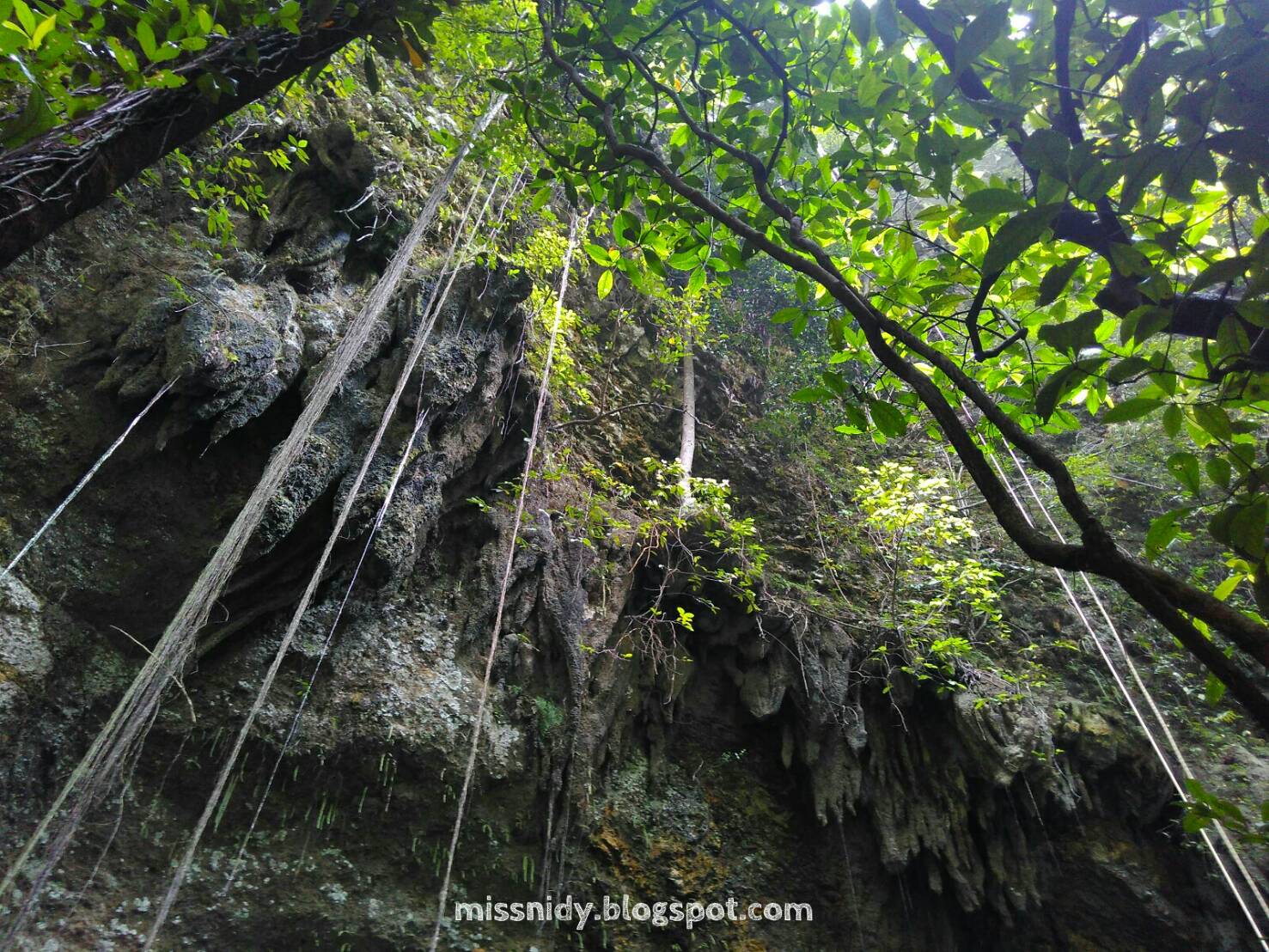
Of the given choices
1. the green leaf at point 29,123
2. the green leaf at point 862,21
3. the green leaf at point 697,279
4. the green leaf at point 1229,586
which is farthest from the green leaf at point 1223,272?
the green leaf at point 29,123

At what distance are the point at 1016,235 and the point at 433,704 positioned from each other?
3710mm

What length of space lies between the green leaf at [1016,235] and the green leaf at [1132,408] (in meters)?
0.28

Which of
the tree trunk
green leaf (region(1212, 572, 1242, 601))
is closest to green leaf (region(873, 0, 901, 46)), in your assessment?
green leaf (region(1212, 572, 1242, 601))

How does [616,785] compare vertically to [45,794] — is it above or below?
above

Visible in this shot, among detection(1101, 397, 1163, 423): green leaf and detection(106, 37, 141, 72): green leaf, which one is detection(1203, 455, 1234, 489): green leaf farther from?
detection(106, 37, 141, 72): green leaf

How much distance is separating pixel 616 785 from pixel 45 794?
314 cm

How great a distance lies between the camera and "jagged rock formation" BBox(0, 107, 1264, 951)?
303cm

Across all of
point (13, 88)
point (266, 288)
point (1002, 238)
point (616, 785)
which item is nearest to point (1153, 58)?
point (1002, 238)

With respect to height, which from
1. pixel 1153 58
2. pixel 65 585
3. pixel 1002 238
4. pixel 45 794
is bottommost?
pixel 45 794

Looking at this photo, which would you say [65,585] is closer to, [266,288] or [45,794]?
[45,794]

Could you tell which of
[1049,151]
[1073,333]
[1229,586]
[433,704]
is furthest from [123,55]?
[433,704]

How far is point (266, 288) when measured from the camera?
3713 millimetres

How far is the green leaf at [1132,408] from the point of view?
0.94 m

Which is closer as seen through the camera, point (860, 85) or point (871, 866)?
point (860, 85)
